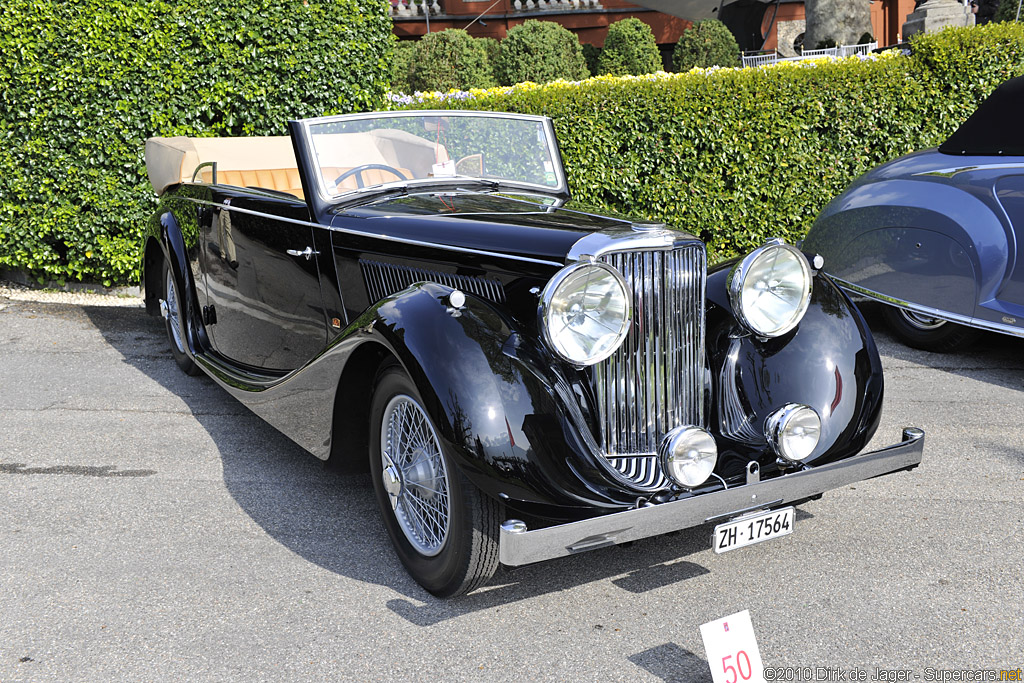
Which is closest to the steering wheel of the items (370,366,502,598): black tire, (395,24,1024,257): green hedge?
(370,366,502,598): black tire

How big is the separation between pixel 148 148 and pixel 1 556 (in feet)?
12.9

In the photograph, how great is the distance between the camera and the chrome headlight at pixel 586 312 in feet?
8.74

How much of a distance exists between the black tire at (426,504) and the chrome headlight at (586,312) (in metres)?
0.48

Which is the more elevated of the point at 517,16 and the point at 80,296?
the point at 517,16

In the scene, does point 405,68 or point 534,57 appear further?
point 534,57

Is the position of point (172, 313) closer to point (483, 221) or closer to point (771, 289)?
point (483, 221)

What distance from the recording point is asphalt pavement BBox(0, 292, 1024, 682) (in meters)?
2.55

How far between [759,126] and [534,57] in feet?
31.5

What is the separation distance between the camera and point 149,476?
13.0 ft

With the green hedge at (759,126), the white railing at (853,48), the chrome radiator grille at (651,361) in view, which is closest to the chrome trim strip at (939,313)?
the green hedge at (759,126)

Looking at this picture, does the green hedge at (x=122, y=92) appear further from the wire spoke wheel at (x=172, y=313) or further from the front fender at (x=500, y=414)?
the front fender at (x=500, y=414)

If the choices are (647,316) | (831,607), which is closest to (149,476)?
(647,316)

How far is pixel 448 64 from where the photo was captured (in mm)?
15508

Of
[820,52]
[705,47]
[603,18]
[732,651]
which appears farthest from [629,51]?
[732,651]
